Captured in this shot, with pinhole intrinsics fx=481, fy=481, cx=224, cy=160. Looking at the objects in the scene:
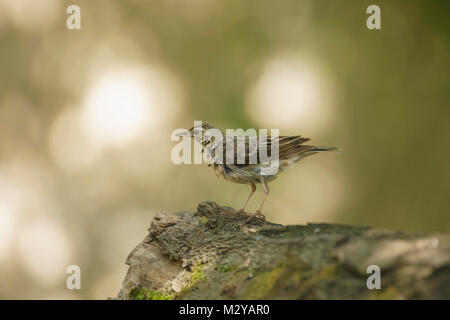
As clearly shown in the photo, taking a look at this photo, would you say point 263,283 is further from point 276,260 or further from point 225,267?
point 225,267

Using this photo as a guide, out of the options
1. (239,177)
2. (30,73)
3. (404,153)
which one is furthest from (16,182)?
(404,153)

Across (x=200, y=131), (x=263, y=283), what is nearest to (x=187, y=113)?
(x=200, y=131)

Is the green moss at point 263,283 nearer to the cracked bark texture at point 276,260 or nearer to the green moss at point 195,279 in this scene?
the cracked bark texture at point 276,260


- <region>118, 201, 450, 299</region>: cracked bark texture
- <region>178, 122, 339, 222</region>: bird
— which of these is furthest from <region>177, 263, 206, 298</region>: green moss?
<region>178, 122, 339, 222</region>: bird

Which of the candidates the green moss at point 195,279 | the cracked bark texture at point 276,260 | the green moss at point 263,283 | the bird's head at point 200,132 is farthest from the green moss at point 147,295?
the bird's head at point 200,132
